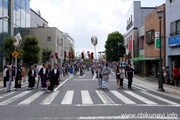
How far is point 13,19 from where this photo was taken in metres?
35.4

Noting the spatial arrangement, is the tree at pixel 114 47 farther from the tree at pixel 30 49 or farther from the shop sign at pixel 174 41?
the shop sign at pixel 174 41

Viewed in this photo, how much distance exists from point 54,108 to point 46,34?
143 feet

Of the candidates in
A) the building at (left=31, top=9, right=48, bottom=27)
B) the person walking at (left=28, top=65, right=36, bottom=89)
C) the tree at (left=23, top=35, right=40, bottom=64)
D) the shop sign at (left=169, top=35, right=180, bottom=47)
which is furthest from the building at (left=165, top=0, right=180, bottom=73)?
the building at (left=31, top=9, right=48, bottom=27)

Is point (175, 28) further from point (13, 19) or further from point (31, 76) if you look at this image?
point (13, 19)

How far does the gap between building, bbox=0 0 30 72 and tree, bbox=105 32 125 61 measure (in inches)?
951

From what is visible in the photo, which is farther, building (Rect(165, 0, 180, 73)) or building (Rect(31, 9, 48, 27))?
building (Rect(31, 9, 48, 27))

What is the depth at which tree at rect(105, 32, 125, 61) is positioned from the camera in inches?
2234

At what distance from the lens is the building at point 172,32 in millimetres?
18922

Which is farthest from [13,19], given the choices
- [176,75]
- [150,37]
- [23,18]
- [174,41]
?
[176,75]

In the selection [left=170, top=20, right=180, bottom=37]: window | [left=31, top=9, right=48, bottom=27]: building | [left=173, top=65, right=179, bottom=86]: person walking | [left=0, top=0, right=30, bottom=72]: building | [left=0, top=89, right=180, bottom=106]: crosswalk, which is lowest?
[left=0, top=89, right=180, bottom=106]: crosswalk

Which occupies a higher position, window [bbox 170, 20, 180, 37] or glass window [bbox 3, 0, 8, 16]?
glass window [bbox 3, 0, 8, 16]

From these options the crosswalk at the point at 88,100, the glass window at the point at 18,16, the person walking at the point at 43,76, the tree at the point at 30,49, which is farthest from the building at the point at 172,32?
the glass window at the point at 18,16

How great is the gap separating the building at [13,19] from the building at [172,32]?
23903mm

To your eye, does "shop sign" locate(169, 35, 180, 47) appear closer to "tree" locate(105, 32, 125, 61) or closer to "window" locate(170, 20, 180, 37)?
"window" locate(170, 20, 180, 37)
